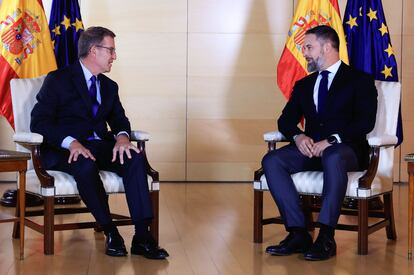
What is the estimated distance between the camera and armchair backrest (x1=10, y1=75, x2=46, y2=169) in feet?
14.9

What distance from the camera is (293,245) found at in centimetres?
413

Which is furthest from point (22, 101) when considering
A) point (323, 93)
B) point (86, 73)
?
point (323, 93)

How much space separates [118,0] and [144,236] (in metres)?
3.98

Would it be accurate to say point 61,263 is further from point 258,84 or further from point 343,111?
point 258,84

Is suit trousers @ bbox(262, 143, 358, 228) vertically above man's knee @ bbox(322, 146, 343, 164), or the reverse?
man's knee @ bbox(322, 146, 343, 164)

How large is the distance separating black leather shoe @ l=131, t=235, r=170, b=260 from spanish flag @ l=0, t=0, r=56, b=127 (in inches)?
92.5

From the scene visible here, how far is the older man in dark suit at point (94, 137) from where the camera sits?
405 centimetres

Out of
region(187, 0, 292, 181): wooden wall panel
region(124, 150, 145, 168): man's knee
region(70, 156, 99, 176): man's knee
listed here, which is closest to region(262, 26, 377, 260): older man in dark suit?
region(124, 150, 145, 168): man's knee

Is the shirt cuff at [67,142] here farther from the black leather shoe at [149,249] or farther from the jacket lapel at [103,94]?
the black leather shoe at [149,249]

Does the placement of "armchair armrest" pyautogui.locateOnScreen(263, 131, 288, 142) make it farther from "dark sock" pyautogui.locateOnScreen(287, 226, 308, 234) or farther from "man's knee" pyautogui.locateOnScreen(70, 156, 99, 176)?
"man's knee" pyautogui.locateOnScreen(70, 156, 99, 176)

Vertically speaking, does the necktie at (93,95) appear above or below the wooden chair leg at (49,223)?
above

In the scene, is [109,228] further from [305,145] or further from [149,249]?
[305,145]

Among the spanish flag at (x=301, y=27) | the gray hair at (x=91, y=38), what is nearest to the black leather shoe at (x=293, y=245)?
the gray hair at (x=91, y=38)

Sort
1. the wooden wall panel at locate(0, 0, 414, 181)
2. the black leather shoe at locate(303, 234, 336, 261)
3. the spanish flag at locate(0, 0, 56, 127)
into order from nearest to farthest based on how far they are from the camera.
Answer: the black leather shoe at locate(303, 234, 336, 261)
the spanish flag at locate(0, 0, 56, 127)
the wooden wall panel at locate(0, 0, 414, 181)
